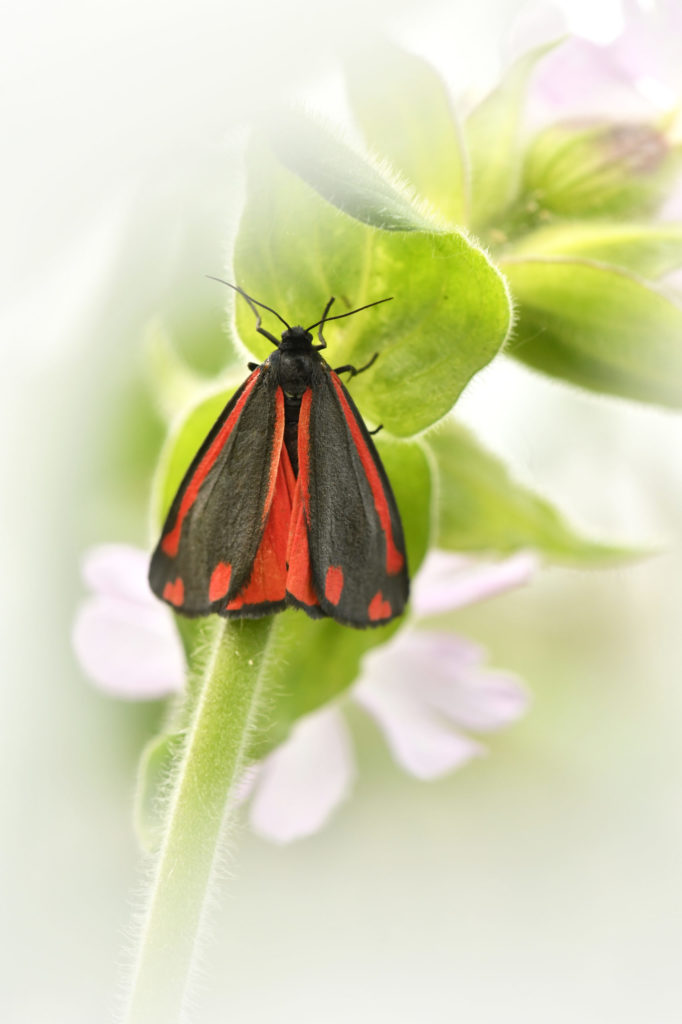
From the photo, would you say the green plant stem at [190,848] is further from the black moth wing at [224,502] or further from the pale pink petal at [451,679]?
the pale pink petal at [451,679]

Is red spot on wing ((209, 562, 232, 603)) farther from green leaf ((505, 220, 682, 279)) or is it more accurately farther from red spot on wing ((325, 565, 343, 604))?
green leaf ((505, 220, 682, 279))

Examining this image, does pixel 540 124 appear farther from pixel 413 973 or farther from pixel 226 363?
pixel 413 973

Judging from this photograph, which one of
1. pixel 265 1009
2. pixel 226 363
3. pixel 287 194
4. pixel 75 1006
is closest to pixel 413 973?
pixel 265 1009

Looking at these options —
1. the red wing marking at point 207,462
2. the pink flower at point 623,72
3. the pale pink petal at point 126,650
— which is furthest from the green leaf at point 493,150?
the pale pink petal at point 126,650

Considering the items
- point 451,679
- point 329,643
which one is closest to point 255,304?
point 329,643

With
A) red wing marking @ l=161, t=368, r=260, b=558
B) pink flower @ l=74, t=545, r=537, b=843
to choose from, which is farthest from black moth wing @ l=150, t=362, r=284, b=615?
pink flower @ l=74, t=545, r=537, b=843
